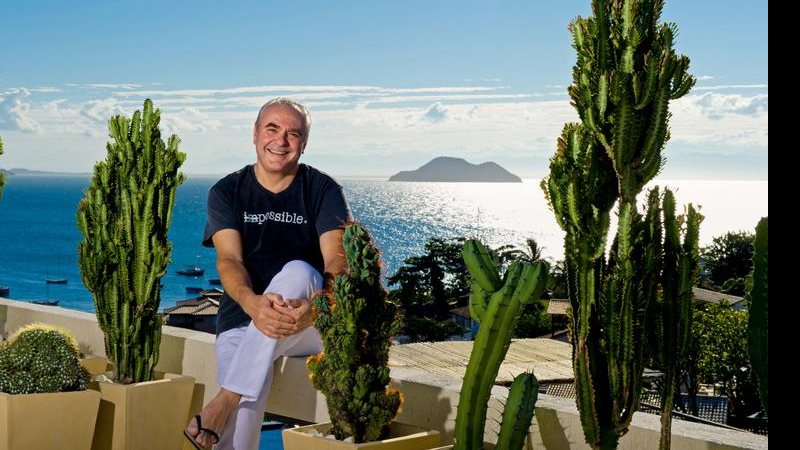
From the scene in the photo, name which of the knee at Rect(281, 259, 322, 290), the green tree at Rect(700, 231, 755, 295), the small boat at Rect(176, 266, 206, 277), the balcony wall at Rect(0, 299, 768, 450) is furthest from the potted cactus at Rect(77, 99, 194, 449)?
the small boat at Rect(176, 266, 206, 277)

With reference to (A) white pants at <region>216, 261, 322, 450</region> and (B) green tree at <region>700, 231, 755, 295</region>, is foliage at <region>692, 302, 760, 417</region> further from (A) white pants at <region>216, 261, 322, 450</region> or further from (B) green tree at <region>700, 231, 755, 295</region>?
(A) white pants at <region>216, 261, 322, 450</region>

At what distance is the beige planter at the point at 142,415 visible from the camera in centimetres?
384

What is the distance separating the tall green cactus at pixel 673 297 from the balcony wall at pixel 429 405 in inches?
7.0

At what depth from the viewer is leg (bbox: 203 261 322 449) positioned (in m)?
3.47

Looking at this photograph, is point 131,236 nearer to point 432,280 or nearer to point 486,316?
point 486,316

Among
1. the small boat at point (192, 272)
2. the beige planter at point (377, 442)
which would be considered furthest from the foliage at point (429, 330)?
the beige planter at point (377, 442)

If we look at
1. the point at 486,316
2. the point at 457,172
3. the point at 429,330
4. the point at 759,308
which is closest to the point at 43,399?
the point at 486,316

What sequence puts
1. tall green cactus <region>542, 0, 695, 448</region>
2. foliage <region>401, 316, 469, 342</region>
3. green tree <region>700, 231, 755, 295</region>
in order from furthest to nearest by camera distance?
green tree <region>700, 231, 755, 295</region> → foliage <region>401, 316, 469, 342</region> → tall green cactus <region>542, 0, 695, 448</region>

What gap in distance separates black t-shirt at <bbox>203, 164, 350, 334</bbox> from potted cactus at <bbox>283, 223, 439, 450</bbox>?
760mm

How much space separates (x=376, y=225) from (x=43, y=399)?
64.3 meters

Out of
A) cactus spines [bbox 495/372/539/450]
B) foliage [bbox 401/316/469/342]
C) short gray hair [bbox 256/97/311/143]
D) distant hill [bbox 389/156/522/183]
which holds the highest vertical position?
distant hill [bbox 389/156/522/183]

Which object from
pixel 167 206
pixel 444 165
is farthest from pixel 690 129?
pixel 167 206

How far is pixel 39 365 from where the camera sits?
3732mm

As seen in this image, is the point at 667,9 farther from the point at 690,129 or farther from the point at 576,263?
the point at 690,129
